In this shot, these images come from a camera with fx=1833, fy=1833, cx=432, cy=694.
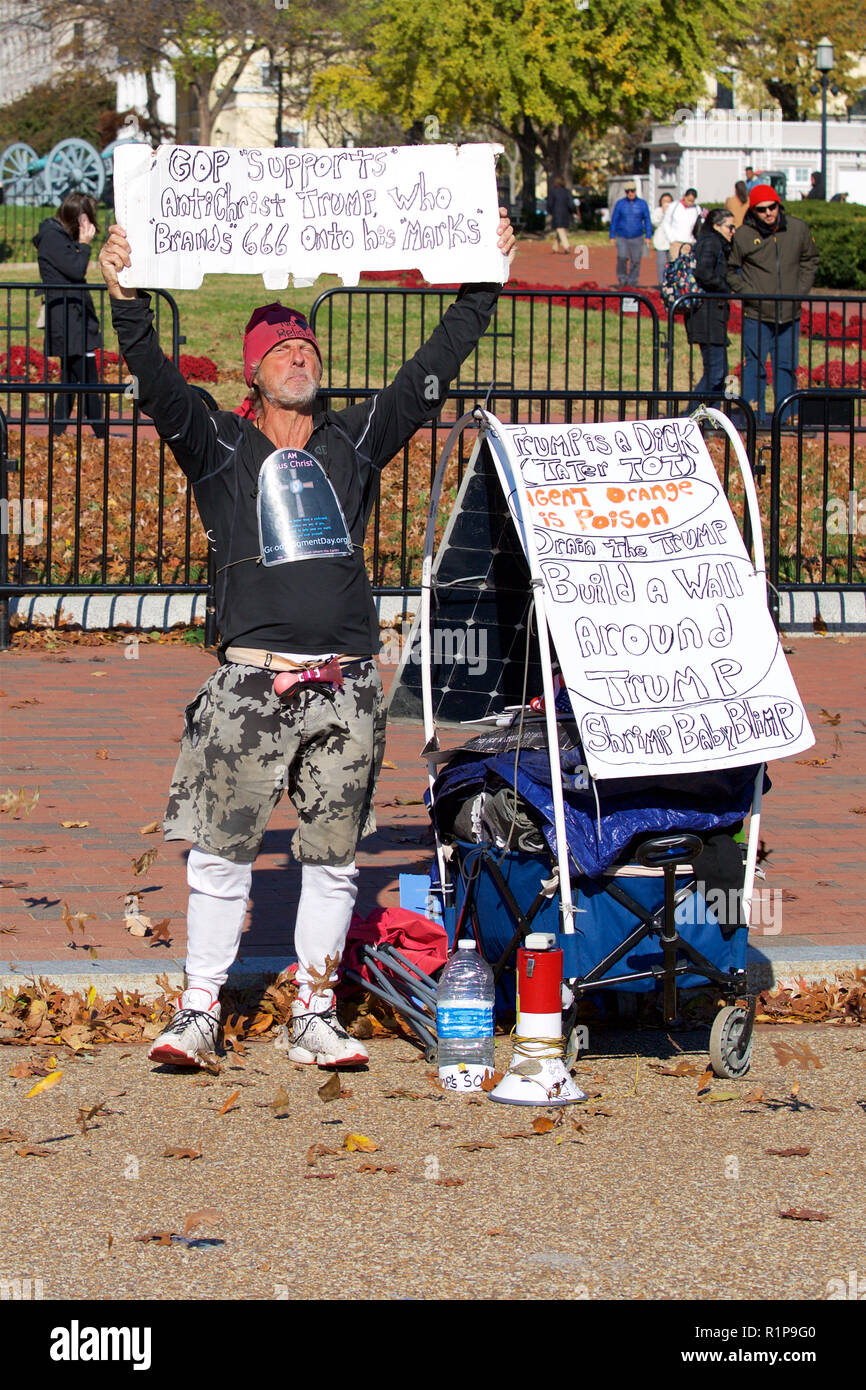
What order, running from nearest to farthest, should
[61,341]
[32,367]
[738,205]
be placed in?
1. [61,341]
2. [32,367]
3. [738,205]

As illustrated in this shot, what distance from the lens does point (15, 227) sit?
3884cm

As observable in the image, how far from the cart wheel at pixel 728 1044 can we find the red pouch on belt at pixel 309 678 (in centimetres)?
132

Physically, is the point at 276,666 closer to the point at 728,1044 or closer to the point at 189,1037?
the point at 189,1037

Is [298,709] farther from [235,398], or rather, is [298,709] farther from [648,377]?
[648,377]

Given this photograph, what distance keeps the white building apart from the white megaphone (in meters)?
54.1

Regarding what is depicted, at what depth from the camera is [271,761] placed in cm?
464

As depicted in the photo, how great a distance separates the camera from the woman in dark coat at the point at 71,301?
553 inches

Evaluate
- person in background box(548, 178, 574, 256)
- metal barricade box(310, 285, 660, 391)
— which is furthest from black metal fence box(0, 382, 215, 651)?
person in background box(548, 178, 574, 256)

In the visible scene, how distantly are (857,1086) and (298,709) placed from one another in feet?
5.75

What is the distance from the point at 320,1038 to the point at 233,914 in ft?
1.34

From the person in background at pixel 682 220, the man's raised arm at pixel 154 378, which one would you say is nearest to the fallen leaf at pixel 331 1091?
the man's raised arm at pixel 154 378

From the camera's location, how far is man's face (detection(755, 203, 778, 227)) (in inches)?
604

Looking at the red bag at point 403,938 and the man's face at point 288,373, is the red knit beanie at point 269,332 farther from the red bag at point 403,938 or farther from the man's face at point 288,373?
the red bag at point 403,938

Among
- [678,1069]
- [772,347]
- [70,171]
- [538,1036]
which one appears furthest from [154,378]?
[70,171]
